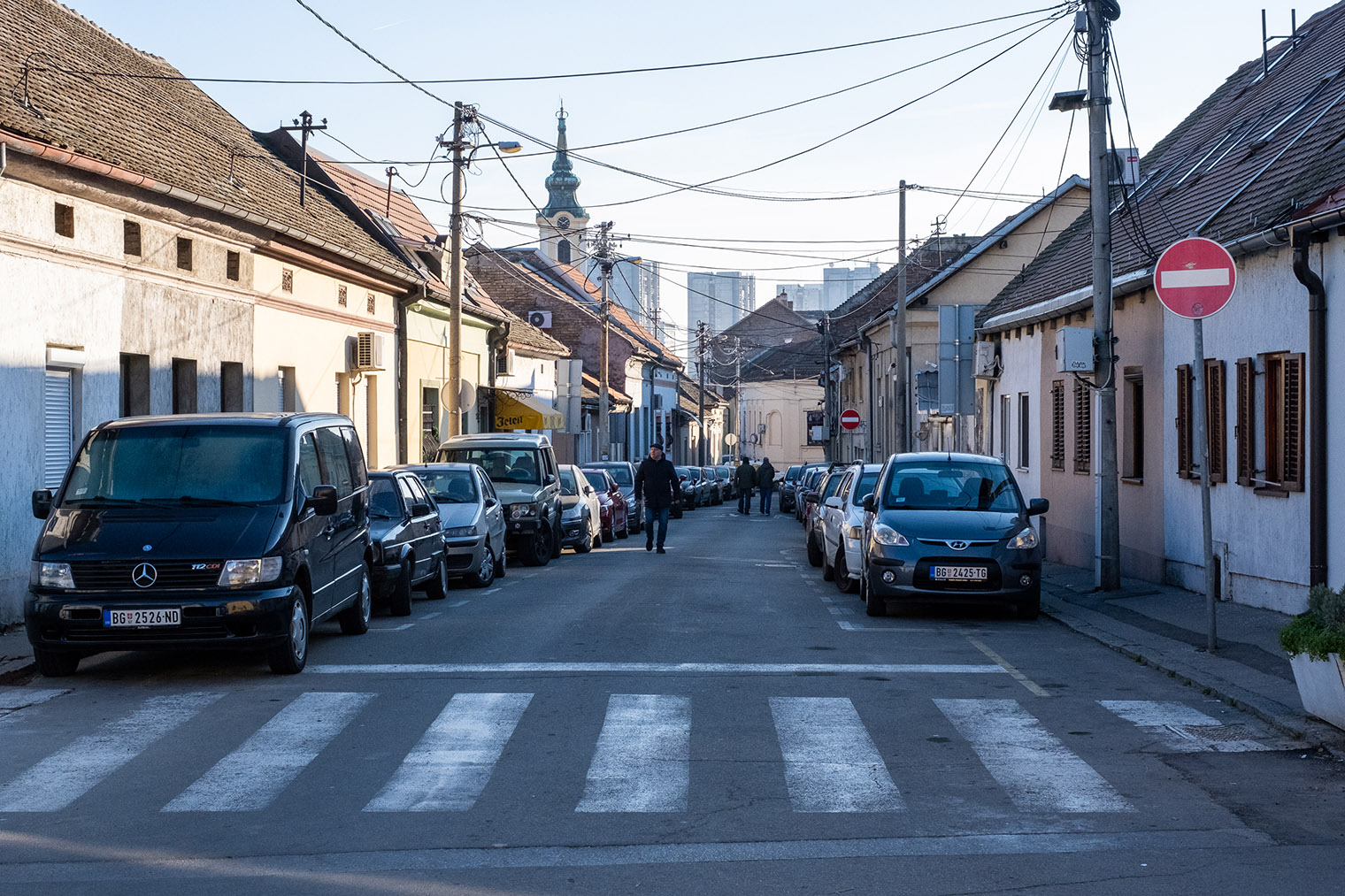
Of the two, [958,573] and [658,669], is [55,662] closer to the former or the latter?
[658,669]

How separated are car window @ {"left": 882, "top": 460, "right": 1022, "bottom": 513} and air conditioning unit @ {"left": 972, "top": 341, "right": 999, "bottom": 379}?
12.0 m

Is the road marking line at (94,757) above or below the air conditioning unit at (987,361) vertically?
below

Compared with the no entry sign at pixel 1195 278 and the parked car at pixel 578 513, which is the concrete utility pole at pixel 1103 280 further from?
the parked car at pixel 578 513

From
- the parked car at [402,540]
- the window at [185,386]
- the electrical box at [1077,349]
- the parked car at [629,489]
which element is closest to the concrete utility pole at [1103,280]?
the electrical box at [1077,349]

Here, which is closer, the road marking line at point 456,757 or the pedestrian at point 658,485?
the road marking line at point 456,757

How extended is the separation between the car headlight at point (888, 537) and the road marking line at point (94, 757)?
7020 millimetres

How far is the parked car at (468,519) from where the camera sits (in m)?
17.9

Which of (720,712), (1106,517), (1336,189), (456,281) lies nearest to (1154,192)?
(1106,517)

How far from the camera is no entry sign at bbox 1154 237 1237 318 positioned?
11.1m

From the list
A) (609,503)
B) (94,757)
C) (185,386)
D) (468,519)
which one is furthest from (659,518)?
(94,757)

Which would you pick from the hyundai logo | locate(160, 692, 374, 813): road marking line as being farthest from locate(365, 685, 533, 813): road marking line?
the hyundai logo

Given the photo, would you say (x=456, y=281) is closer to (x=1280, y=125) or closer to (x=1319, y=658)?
(x=1280, y=125)

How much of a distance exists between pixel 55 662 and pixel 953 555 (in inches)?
318

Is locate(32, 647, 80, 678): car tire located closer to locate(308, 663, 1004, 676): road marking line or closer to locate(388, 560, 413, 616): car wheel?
locate(308, 663, 1004, 676): road marking line
